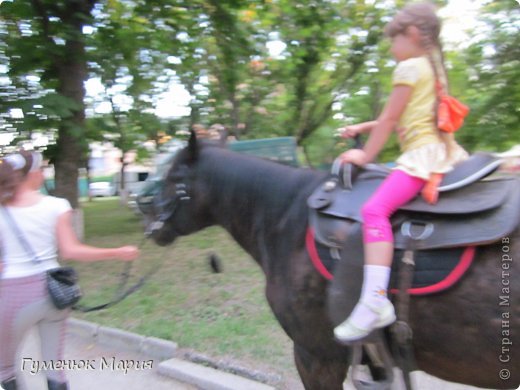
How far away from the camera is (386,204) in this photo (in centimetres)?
190

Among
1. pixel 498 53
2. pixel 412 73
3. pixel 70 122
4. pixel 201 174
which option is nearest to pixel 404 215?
pixel 412 73

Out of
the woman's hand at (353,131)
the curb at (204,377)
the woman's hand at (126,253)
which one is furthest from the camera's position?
the curb at (204,377)

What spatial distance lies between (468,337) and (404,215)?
0.59 m

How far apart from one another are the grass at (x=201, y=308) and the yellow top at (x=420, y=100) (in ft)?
8.01

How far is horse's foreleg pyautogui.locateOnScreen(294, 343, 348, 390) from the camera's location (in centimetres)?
231

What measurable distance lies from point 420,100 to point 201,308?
13.7ft

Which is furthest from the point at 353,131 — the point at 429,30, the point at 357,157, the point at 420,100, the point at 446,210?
the point at 446,210

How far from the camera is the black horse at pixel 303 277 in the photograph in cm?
180

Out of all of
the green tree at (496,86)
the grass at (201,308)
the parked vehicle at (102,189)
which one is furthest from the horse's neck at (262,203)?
the parked vehicle at (102,189)

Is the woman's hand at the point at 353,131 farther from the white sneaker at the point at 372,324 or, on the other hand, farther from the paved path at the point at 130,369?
the paved path at the point at 130,369

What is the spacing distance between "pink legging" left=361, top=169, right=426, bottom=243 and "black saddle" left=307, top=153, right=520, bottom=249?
0.06 m

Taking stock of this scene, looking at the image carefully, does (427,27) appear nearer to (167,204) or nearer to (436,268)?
(436,268)

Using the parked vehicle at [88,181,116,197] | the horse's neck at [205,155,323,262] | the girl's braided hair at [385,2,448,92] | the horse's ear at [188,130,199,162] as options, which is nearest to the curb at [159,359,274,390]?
the horse's neck at [205,155,323,262]

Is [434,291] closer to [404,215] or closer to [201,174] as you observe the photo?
[404,215]
